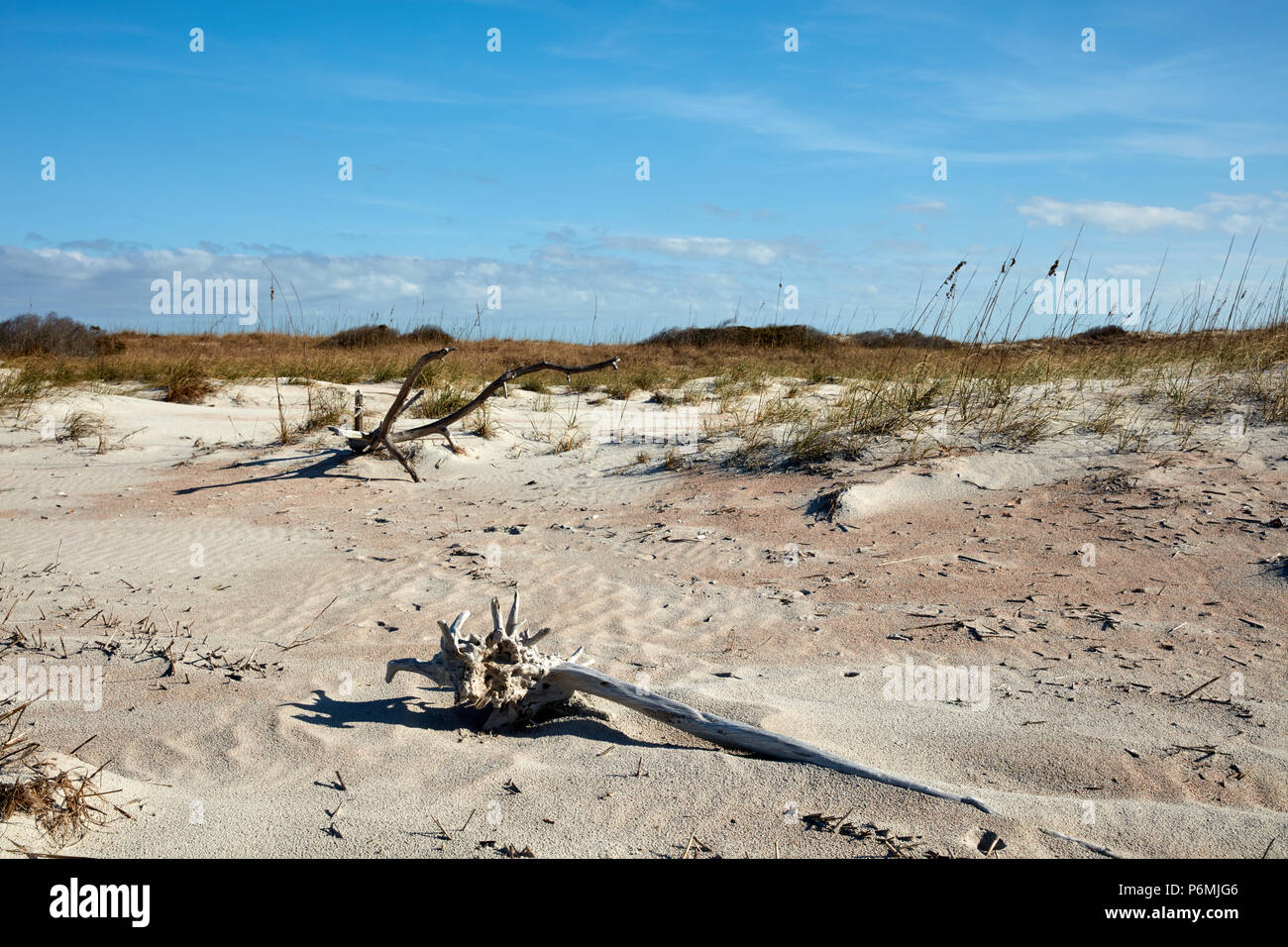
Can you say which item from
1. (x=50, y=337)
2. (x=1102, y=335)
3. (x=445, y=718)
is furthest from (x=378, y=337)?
(x=445, y=718)

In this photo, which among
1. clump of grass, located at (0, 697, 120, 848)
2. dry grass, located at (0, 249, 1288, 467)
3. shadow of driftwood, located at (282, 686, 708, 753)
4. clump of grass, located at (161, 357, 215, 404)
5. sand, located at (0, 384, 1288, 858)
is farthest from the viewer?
clump of grass, located at (161, 357, 215, 404)

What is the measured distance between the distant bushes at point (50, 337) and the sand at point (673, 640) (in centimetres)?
903

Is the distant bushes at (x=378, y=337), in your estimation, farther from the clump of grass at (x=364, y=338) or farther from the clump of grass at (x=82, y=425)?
the clump of grass at (x=82, y=425)

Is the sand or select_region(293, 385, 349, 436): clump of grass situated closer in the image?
the sand

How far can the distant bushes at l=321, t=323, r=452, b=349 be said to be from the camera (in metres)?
19.5

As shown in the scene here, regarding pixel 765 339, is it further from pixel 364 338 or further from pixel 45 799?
pixel 45 799

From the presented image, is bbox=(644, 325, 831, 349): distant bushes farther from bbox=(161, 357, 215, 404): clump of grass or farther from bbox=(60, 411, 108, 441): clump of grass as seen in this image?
bbox=(60, 411, 108, 441): clump of grass

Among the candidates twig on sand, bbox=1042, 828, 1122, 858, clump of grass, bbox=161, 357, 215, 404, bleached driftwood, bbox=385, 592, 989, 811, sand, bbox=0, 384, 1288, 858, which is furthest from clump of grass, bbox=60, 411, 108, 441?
twig on sand, bbox=1042, 828, 1122, 858

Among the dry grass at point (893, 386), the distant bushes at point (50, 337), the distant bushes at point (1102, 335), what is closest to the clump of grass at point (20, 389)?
the dry grass at point (893, 386)

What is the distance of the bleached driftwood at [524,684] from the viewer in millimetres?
2762

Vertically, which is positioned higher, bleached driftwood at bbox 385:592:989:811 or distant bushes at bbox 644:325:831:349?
distant bushes at bbox 644:325:831:349

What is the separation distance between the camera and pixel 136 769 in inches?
105

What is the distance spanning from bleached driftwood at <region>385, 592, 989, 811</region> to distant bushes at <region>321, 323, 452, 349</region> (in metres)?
16.7
